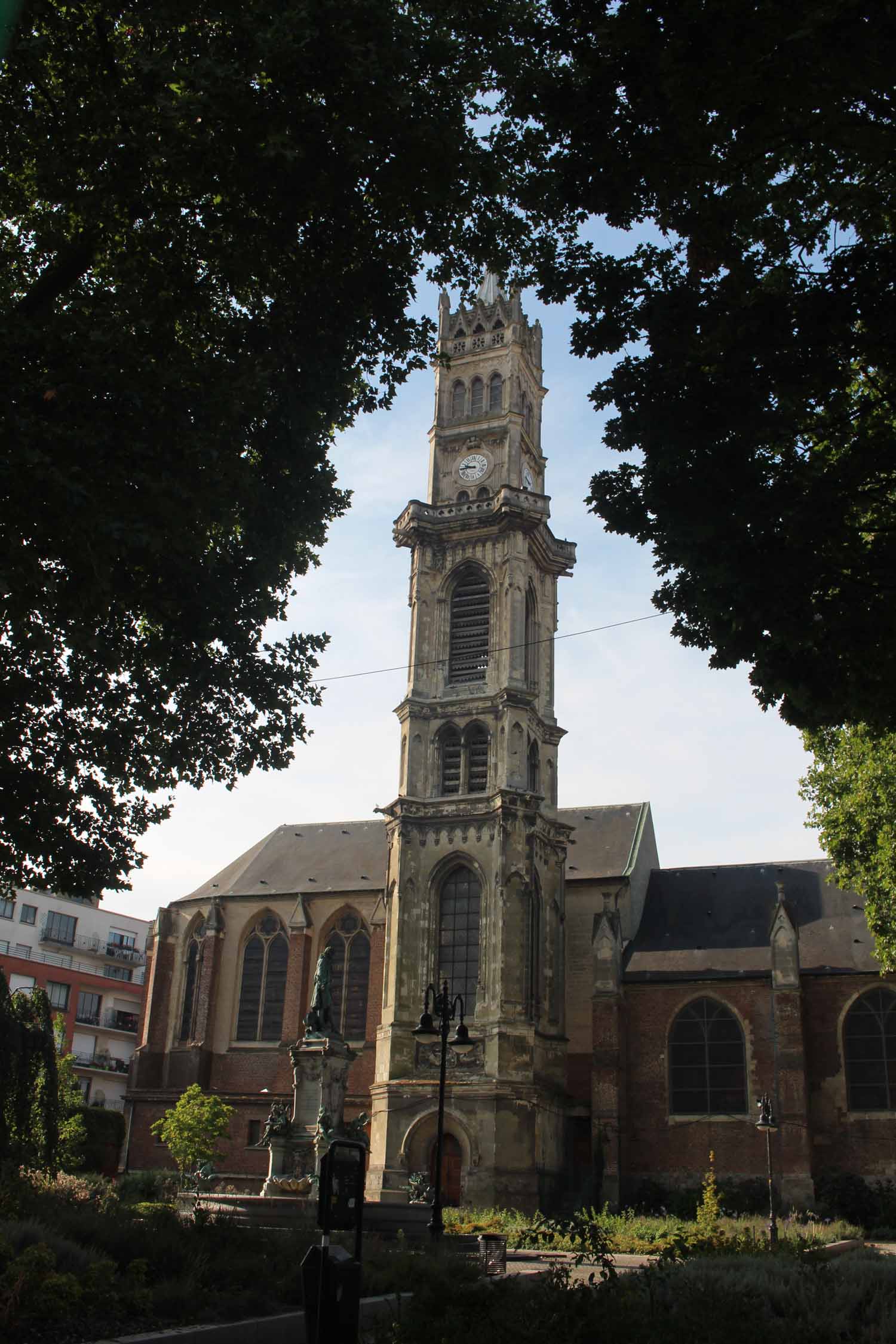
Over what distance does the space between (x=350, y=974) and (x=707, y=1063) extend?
41.6ft

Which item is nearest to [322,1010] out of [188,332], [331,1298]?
[188,332]

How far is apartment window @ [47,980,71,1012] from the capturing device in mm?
58125

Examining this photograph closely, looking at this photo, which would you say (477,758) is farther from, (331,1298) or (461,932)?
(331,1298)

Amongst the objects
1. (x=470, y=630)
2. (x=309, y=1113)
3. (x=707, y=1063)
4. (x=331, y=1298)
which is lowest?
(x=331, y=1298)

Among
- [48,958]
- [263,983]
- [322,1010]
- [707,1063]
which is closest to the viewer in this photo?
[322,1010]

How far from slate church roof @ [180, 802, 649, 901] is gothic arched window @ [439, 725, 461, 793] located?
18.0 feet

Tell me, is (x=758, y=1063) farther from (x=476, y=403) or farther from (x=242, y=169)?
(x=242, y=169)

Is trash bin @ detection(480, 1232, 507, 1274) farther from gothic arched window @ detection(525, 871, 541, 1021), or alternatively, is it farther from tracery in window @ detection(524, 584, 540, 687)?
tracery in window @ detection(524, 584, 540, 687)

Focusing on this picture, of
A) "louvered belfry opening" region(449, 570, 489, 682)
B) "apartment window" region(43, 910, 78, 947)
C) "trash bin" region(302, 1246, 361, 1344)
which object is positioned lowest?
"trash bin" region(302, 1246, 361, 1344)

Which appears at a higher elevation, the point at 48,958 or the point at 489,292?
the point at 489,292

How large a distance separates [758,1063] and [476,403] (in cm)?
2540

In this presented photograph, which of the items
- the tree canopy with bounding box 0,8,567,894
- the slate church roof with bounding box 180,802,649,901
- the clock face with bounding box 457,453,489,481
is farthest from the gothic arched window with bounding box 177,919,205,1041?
the tree canopy with bounding box 0,8,567,894

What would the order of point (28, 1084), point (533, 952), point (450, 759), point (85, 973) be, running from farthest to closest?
1. point (85, 973)
2. point (450, 759)
3. point (533, 952)
4. point (28, 1084)

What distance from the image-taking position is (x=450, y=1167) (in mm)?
34656
